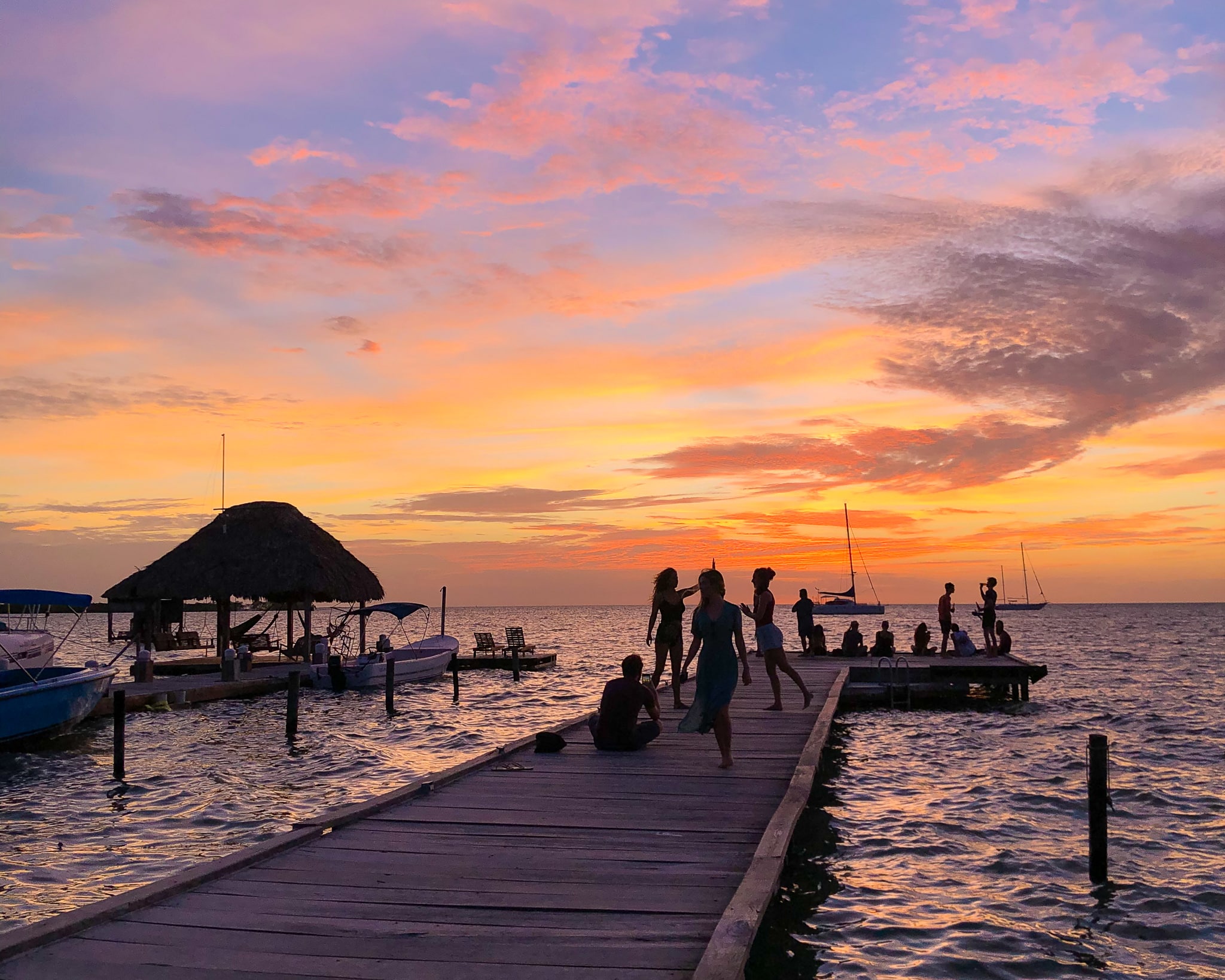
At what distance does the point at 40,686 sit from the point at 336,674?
45.7 feet

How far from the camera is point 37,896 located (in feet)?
35.2

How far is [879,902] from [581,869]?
435cm

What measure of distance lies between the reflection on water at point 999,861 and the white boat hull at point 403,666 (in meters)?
18.3

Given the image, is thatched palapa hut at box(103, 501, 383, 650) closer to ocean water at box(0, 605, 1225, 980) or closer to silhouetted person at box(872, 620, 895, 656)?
ocean water at box(0, 605, 1225, 980)

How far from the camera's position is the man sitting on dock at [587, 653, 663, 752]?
1245cm

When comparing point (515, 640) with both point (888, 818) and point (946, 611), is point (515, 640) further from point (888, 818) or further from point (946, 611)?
point (888, 818)

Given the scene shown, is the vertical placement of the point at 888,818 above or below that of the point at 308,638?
below

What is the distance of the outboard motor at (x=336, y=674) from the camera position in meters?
34.7

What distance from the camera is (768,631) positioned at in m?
15.9

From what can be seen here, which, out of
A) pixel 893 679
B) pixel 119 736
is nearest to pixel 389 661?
pixel 119 736

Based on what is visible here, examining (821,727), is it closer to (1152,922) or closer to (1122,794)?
(1152,922)

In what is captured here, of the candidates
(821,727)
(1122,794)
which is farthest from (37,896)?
(1122,794)

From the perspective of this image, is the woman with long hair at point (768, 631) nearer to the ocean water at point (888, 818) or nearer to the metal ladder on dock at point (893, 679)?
the ocean water at point (888, 818)

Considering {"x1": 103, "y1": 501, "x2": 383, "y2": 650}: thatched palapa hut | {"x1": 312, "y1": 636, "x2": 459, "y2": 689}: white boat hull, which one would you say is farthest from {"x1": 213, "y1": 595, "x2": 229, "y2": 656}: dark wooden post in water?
{"x1": 312, "y1": 636, "x2": 459, "y2": 689}: white boat hull
